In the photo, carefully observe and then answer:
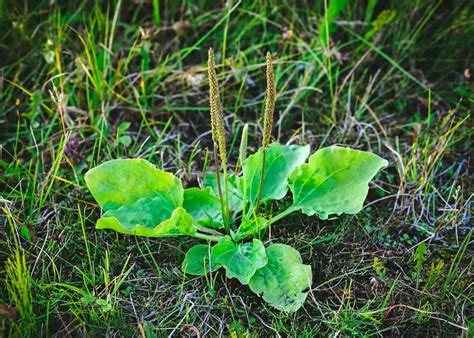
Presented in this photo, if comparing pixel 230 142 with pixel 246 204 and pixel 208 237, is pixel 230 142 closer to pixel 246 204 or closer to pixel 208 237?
pixel 246 204

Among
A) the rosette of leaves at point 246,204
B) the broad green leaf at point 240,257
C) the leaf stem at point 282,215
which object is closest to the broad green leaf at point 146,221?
the rosette of leaves at point 246,204

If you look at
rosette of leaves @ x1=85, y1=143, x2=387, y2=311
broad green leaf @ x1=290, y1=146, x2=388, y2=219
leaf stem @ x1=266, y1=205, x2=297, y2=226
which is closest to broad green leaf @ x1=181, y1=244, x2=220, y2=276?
rosette of leaves @ x1=85, y1=143, x2=387, y2=311

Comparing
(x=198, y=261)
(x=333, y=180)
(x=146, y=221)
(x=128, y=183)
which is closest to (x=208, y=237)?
(x=198, y=261)

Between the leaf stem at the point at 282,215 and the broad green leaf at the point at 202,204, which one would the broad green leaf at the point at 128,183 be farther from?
the leaf stem at the point at 282,215

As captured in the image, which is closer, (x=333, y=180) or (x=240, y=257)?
(x=240, y=257)

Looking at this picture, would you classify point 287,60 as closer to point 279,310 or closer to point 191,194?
point 191,194

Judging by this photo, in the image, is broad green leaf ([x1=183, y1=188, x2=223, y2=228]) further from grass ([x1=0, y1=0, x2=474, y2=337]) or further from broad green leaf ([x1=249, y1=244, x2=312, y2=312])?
broad green leaf ([x1=249, y1=244, x2=312, y2=312])
